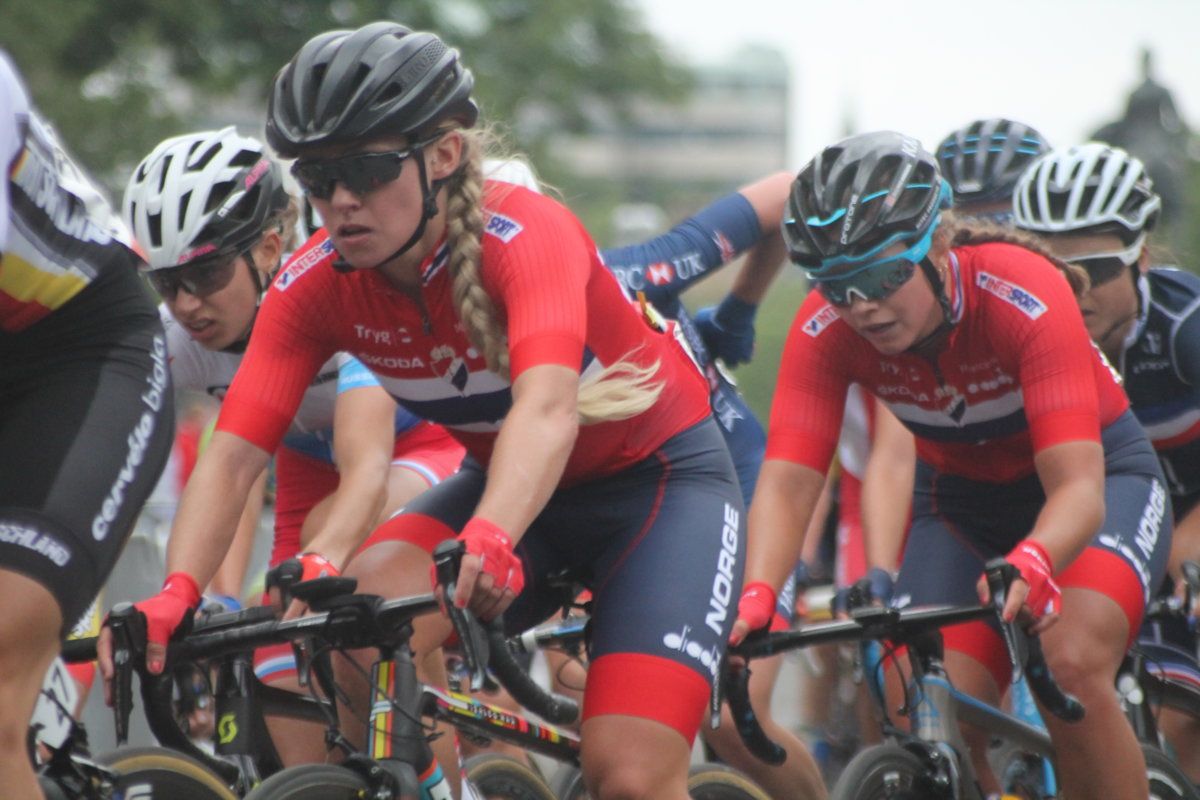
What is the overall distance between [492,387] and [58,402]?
1.12 m

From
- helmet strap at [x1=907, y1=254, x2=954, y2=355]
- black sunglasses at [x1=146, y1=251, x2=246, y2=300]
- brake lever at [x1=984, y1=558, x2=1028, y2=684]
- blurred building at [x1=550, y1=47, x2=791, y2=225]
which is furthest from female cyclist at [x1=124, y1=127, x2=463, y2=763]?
blurred building at [x1=550, y1=47, x2=791, y2=225]

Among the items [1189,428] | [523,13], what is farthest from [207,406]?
[523,13]

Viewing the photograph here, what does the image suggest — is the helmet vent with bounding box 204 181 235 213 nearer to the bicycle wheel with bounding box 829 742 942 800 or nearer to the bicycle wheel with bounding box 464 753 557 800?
the bicycle wheel with bounding box 464 753 557 800

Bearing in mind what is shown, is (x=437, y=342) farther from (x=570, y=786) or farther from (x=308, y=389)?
(x=570, y=786)

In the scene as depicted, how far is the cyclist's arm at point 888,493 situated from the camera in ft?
22.0

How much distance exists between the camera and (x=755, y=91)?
170000mm

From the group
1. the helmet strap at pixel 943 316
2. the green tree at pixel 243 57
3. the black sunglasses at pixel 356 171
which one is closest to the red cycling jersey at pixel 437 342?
the black sunglasses at pixel 356 171

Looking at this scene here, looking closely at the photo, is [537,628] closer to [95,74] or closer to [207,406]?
[207,406]

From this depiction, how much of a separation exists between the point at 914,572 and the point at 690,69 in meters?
35.8

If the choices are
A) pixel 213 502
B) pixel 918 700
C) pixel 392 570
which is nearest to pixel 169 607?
pixel 213 502

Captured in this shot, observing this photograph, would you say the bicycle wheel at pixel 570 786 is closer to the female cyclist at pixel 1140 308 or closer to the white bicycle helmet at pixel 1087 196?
the female cyclist at pixel 1140 308

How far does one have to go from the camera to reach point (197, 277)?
5449 millimetres

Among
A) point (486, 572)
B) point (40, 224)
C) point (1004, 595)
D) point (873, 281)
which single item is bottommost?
point (1004, 595)

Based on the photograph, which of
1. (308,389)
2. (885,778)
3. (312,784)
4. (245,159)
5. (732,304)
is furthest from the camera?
(732,304)
